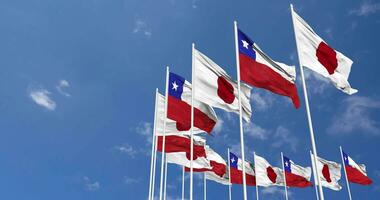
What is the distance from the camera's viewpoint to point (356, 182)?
35.2 metres

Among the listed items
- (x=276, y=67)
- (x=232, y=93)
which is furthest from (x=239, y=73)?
(x=232, y=93)

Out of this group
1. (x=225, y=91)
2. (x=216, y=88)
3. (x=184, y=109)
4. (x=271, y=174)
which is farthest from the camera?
(x=271, y=174)

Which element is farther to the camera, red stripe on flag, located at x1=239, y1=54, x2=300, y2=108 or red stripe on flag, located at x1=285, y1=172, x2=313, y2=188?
red stripe on flag, located at x1=285, y1=172, x2=313, y2=188

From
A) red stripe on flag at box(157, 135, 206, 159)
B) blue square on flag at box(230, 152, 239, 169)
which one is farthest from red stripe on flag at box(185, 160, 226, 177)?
red stripe on flag at box(157, 135, 206, 159)

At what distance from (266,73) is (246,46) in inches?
57.1

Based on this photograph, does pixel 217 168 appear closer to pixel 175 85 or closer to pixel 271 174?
pixel 271 174

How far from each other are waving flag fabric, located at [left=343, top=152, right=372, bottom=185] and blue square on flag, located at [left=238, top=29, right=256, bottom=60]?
78.0 feet

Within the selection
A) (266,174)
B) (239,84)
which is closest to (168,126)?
(239,84)

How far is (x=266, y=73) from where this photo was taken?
50.7 feet

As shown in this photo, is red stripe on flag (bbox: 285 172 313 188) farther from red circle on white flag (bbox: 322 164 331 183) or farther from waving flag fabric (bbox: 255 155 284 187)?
red circle on white flag (bbox: 322 164 331 183)

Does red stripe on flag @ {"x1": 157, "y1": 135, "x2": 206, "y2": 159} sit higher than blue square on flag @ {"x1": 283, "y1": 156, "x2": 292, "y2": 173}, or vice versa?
blue square on flag @ {"x1": 283, "y1": 156, "x2": 292, "y2": 173}

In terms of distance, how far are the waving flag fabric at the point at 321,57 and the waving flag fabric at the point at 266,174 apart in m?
20.3

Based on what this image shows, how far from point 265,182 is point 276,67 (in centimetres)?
2234

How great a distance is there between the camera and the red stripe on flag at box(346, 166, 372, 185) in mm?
34719
